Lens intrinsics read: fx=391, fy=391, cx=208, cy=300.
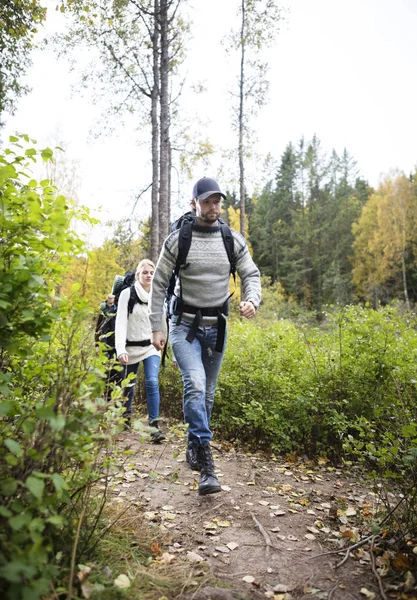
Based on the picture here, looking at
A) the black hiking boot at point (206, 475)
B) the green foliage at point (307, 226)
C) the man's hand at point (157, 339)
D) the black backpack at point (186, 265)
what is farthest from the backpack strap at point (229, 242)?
the green foliage at point (307, 226)

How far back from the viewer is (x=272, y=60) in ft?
51.9

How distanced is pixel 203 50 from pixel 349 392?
1139 cm

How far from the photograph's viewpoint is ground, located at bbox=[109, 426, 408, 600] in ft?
6.75

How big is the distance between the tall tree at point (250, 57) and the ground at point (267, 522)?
45.2 feet

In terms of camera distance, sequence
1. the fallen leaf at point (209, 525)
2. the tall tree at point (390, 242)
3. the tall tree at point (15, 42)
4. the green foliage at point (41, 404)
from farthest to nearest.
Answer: the tall tree at point (390, 242)
the tall tree at point (15, 42)
the fallen leaf at point (209, 525)
the green foliage at point (41, 404)

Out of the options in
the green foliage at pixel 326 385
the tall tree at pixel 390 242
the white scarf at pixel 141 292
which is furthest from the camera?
the tall tree at pixel 390 242

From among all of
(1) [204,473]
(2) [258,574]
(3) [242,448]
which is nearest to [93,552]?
(2) [258,574]

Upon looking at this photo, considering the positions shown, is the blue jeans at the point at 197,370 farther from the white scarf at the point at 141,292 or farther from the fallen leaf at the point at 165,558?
the white scarf at the point at 141,292

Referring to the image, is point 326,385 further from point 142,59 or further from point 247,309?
point 142,59

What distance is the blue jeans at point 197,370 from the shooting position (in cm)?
309

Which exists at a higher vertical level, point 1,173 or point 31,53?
point 31,53

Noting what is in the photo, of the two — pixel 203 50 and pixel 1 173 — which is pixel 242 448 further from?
pixel 203 50

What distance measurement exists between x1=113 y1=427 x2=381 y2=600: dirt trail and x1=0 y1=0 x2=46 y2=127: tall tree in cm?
746

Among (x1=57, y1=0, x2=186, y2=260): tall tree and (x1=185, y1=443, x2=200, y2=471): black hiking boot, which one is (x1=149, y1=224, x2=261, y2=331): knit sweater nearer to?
(x1=185, y1=443, x2=200, y2=471): black hiking boot
